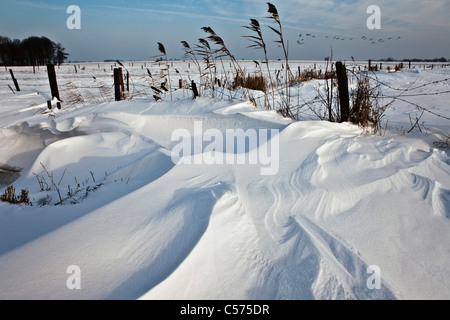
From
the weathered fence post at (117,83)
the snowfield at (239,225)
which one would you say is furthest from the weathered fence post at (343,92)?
the weathered fence post at (117,83)

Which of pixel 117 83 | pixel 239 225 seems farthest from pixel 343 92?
pixel 117 83

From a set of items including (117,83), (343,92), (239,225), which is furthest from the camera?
(117,83)

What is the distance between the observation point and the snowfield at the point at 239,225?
1.20 m

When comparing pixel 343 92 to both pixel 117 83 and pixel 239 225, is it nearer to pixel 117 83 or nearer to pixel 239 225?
pixel 239 225

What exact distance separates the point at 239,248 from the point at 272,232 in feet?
0.91

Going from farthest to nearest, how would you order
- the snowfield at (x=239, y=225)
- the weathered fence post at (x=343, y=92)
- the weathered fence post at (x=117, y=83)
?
the weathered fence post at (x=117, y=83), the weathered fence post at (x=343, y=92), the snowfield at (x=239, y=225)

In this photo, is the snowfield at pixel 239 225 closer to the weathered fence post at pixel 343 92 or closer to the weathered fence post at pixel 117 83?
the weathered fence post at pixel 343 92

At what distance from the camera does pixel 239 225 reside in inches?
62.2

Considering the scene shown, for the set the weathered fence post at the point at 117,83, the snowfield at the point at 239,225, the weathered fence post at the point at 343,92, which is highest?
the weathered fence post at the point at 117,83

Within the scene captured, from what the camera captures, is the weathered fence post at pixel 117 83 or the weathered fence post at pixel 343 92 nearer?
the weathered fence post at pixel 343 92

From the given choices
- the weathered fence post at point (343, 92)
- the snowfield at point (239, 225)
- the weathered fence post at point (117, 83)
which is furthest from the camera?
the weathered fence post at point (117, 83)
